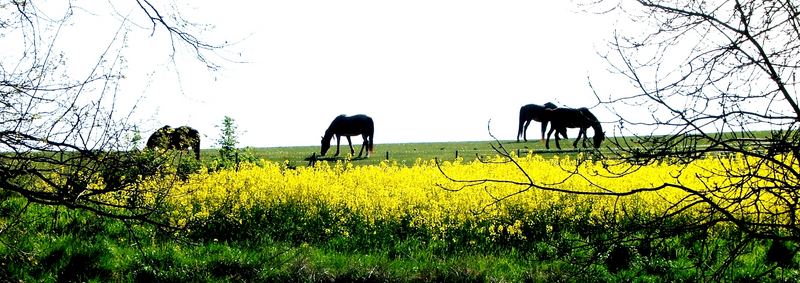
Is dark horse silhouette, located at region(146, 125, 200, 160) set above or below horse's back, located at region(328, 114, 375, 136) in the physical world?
below

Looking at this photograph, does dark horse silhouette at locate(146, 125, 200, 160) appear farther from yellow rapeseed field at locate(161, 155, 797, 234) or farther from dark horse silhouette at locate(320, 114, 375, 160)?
dark horse silhouette at locate(320, 114, 375, 160)

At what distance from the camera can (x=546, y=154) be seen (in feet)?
78.8

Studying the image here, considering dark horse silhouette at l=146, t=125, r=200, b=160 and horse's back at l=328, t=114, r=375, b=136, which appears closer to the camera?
dark horse silhouette at l=146, t=125, r=200, b=160

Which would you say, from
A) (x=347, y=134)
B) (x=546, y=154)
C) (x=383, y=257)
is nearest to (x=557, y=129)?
(x=546, y=154)

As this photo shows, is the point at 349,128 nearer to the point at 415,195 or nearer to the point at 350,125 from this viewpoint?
the point at 350,125

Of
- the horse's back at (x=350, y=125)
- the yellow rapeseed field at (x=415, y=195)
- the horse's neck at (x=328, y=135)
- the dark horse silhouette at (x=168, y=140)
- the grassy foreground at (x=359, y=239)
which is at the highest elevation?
the horse's back at (x=350, y=125)

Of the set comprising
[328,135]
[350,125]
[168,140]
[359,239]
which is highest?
[350,125]

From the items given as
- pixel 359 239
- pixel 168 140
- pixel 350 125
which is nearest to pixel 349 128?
pixel 350 125

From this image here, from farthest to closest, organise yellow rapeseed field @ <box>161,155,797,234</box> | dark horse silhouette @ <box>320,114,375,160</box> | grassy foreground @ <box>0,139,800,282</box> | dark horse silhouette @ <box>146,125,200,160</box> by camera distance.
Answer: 1. dark horse silhouette @ <box>320,114,375,160</box>
2. yellow rapeseed field @ <box>161,155,797,234</box>
3. dark horse silhouette @ <box>146,125,200,160</box>
4. grassy foreground @ <box>0,139,800,282</box>

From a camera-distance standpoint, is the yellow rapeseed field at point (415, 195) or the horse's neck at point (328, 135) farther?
the horse's neck at point (328, 135)

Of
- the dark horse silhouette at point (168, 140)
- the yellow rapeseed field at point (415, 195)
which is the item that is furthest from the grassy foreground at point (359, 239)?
the dark horse silhouette at point (168, 140)

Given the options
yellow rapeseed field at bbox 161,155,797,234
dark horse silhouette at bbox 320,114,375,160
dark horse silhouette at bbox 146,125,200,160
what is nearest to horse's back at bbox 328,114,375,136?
dark horse silhouette at bbox 320,114,375,160

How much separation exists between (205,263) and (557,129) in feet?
62.3

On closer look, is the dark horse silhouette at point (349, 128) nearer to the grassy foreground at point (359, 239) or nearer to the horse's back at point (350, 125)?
the horse's back at point (350, 125)
